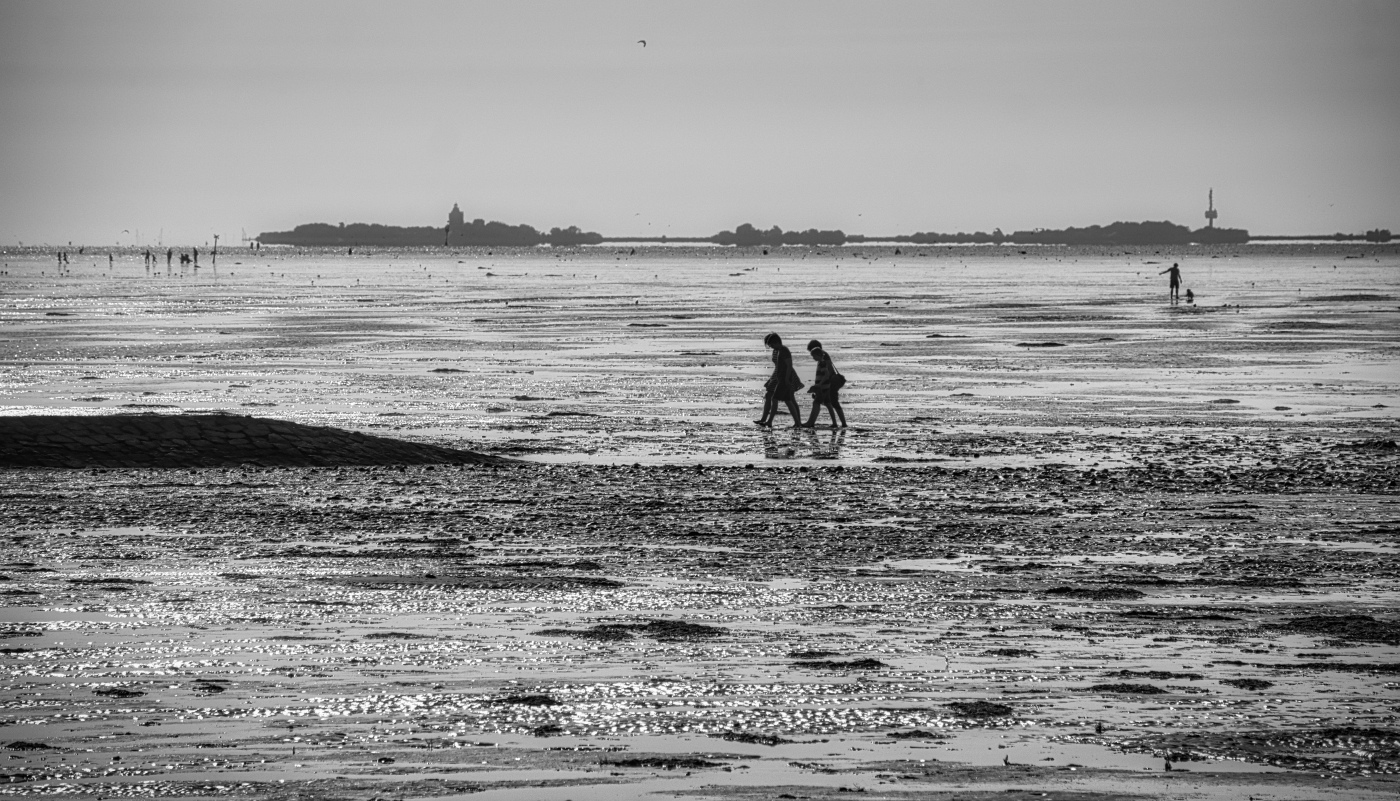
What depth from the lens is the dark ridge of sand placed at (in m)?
17.9

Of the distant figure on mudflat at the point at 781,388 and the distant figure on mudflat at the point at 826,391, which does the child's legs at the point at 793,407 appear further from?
the distant figure on mudflat at the point at 826,391

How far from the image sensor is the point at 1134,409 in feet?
81.0

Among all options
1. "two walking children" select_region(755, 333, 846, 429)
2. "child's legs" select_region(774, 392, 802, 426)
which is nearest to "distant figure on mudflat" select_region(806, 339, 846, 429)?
"two walking children" select_region(755, 333, 846, 429)

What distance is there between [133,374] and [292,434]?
13447 mm

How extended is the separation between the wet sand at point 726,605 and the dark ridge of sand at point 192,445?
2.48 ft

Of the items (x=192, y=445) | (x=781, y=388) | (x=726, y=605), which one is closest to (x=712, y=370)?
(x=781, y=388)

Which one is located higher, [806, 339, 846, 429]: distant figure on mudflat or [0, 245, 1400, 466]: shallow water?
[806, 339, 846, 429]: distant figure on mudflat

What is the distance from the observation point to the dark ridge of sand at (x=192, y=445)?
58.6 feet

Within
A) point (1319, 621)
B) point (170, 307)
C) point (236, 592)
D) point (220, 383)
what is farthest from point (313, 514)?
point (170, 307)

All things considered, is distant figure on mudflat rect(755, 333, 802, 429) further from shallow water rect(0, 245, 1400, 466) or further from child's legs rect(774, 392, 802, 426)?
shallow water rect(0, 245, 1400, 466)

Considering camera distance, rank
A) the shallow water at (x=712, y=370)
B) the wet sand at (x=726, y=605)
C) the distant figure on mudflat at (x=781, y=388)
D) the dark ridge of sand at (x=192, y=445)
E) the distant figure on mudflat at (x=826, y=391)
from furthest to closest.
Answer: the distant figure on mudflat at (x=781, y=388) → the distant figure on mudflat at (x=826, y=391) → the shallow water at (x=712, y=370) → the dark ridge of sand at (x=192, y=445) → the wet sand at (x=726, y=605)

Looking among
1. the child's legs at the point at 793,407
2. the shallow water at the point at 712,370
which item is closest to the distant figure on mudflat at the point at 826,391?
the child's legs at the point at 793,407

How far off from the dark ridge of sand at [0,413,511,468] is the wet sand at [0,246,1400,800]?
29.8 inches

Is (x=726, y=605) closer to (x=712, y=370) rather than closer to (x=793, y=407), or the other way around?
(x=793, y=407)
